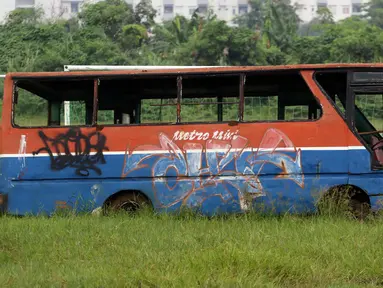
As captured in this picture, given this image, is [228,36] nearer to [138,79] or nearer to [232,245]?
[138,79]

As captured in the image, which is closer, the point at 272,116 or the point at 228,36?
the point at 272,116

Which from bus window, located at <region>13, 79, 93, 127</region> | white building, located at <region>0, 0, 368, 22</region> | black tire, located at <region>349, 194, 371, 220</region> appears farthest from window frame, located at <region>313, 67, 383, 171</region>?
white building, located at <region>0, 0, 368, 22</region>

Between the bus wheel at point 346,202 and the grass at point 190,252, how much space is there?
0.68 ft

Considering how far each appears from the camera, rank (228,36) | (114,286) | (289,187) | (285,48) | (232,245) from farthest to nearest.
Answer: (285,48) < (228,36) < (289,187) < (232,245) < (114,286)

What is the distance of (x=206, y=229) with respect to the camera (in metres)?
7.52

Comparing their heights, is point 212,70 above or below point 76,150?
above

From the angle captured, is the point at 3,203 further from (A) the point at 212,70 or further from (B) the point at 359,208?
Answer: (B) the point at 359,208

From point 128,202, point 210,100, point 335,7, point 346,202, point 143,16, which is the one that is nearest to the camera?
point 346,202

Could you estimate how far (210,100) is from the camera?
30.6 feet

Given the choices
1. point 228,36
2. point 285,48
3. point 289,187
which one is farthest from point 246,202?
point 285,48

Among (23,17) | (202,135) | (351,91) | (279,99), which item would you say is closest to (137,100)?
(202,135)

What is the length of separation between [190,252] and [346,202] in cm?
297

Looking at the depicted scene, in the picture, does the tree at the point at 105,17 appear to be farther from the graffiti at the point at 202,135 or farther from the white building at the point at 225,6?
the white building at the point at 225,6

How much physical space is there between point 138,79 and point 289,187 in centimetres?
260
